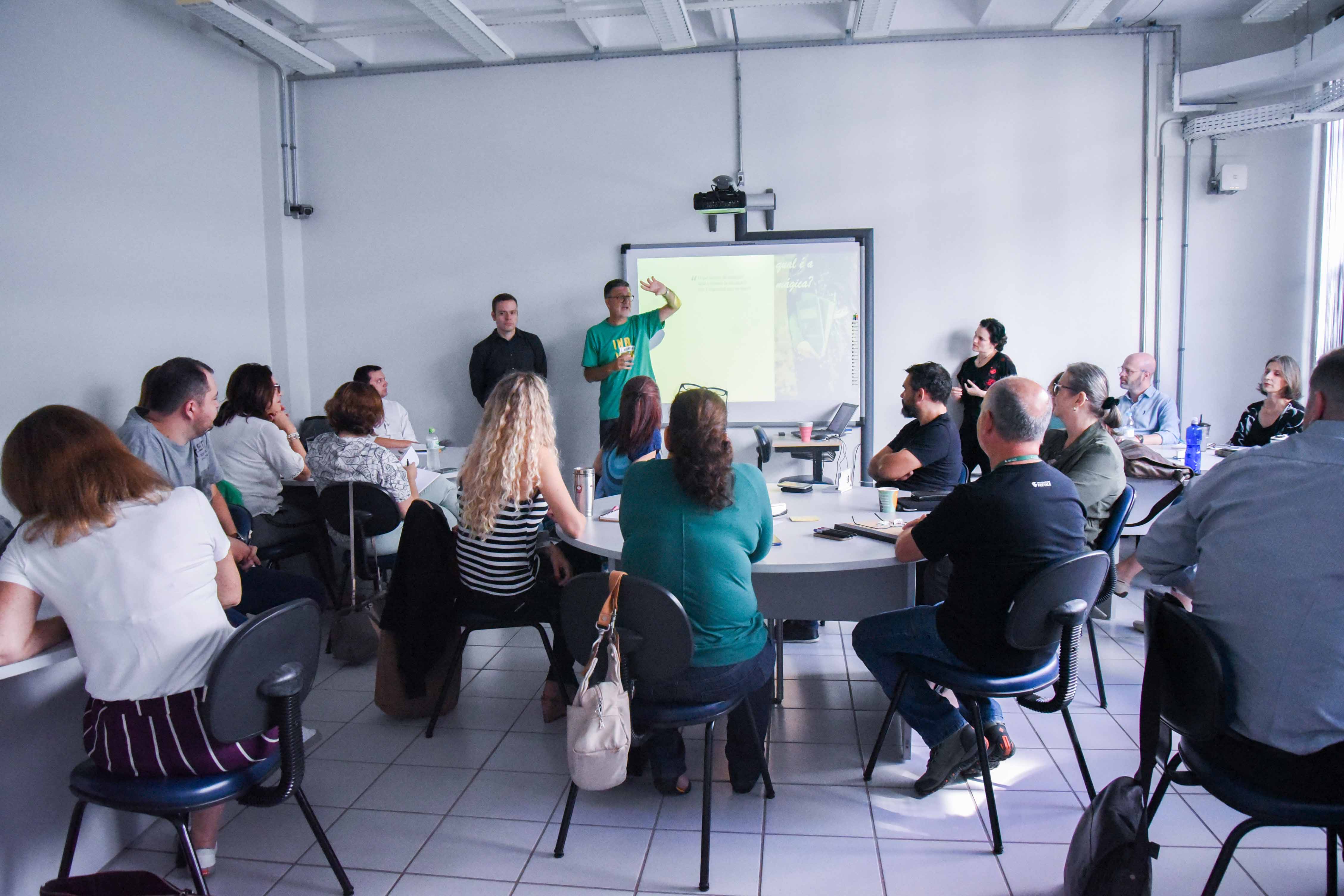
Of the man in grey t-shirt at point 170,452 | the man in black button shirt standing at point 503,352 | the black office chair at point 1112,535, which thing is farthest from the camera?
the man in black button shirt standing at point 503,352

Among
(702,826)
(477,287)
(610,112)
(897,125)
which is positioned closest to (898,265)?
(897,125)

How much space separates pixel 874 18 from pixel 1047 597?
4097 mm

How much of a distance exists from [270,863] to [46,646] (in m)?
0.82

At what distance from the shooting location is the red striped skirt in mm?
1709

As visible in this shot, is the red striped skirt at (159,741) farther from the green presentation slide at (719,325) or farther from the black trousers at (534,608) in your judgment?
the green presentation slide at (719,325)

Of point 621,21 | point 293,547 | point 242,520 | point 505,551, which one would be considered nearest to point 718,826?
point 505,551

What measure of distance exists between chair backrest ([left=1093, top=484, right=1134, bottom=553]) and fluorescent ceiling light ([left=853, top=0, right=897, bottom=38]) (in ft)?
10.7

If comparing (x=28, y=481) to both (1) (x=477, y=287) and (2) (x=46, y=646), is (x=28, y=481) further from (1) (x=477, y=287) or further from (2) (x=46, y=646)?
(1) (x=477, y=287)

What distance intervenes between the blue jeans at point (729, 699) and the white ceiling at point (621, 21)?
4.02 meters

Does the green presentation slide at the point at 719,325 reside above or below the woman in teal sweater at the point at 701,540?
above

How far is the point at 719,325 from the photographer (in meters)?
5.84

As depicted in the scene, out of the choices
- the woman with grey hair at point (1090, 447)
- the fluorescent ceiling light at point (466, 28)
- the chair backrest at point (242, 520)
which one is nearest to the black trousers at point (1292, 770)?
the woman with grey hair at point (1090, 447)

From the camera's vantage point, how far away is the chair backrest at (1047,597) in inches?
78.8

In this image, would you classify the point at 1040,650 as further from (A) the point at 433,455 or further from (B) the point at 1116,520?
(A) the point at 433,455
